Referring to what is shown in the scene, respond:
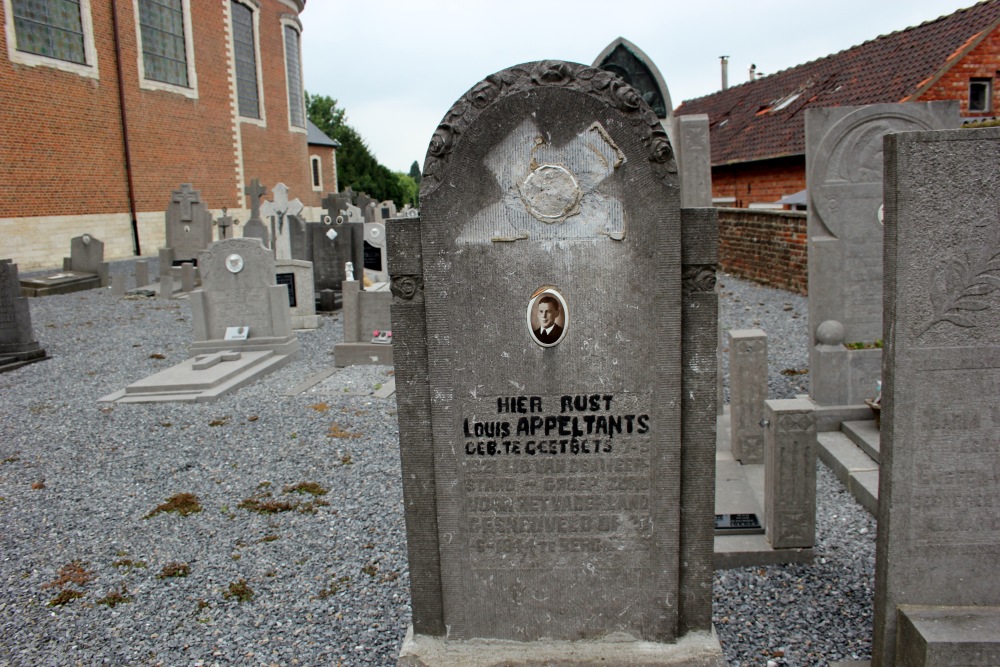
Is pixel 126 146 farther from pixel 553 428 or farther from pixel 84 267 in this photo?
pixel 553 428

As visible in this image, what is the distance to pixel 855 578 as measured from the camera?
13.1 ft

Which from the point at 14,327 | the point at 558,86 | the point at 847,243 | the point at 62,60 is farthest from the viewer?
the point at 62,60

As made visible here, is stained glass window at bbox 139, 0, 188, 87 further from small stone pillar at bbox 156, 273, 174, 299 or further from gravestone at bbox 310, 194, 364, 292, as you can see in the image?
gravestone at bbox 310, 194, 364, 292

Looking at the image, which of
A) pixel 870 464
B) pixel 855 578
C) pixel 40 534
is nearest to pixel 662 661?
pixel 855 578

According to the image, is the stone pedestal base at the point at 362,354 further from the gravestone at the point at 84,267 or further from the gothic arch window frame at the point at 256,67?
the gothic arch window frame at the point at 256,67

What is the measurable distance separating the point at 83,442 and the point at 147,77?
21806 mm

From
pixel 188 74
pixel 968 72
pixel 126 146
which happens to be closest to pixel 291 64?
pixel 188 74

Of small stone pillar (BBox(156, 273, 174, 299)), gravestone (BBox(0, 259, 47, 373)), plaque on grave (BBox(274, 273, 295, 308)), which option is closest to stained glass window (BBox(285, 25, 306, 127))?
small stone pillar (BBox(156, 273, 174, 299))

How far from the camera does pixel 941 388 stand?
276 cm

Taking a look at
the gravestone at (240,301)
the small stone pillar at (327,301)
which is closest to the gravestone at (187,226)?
the small stone pillar at (327,301)

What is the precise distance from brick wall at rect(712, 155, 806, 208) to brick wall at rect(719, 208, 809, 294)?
3.53 metres

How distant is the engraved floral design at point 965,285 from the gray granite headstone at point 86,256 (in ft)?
62.9

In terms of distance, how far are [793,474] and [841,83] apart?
1920 cm

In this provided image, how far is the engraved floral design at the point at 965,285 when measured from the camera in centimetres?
267
